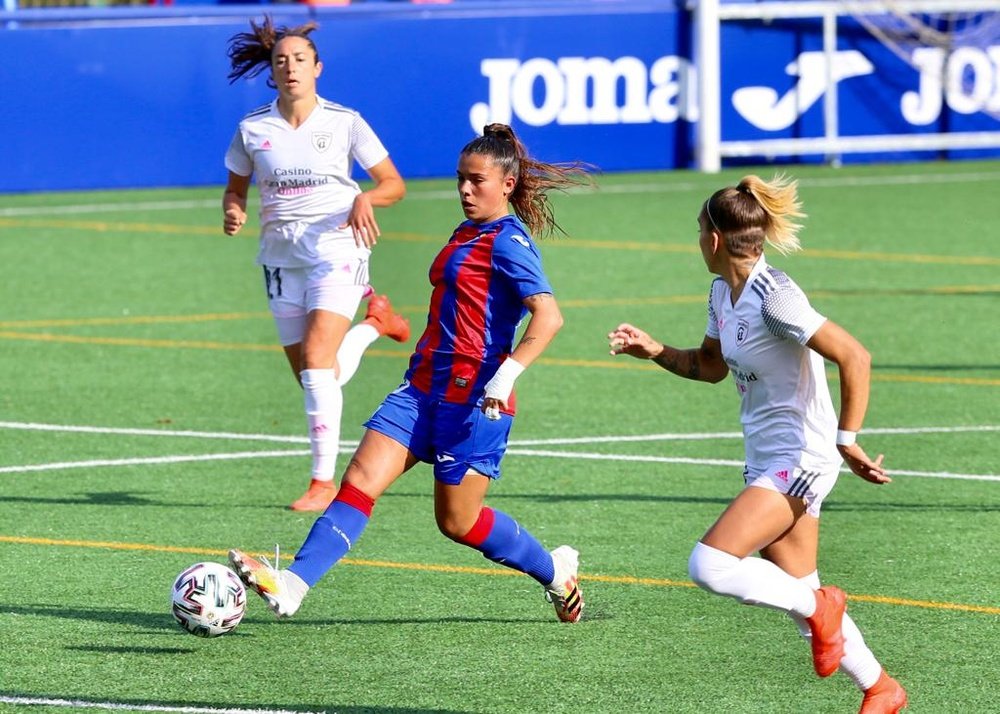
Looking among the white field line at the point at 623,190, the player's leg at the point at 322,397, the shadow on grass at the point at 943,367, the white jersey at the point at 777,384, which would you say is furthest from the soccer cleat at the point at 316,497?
the white field line at the point at 623,190

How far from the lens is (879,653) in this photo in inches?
257

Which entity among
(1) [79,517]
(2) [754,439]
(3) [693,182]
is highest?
(2) [754,439]

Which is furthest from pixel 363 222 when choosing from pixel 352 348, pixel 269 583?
pixel 269 583

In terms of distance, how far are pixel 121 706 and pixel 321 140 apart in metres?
4.06

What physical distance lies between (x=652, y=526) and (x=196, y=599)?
2.76m

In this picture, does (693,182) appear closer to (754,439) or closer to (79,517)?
(79,517)

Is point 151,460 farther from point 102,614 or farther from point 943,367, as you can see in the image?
point 943,367

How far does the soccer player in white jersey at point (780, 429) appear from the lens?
5535mm

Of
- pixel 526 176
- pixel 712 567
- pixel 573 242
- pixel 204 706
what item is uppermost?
pixel 526 176

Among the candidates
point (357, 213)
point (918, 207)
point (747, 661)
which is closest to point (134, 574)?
point (357, 213)

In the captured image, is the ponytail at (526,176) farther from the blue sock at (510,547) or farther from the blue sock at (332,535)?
the blue sock at (332,535)

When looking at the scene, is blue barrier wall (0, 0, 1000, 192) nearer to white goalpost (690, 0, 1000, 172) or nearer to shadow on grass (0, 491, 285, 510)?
white goalpost (690, 0, 1000, 172)

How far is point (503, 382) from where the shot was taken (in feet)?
20.5

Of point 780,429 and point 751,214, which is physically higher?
point 751,214
